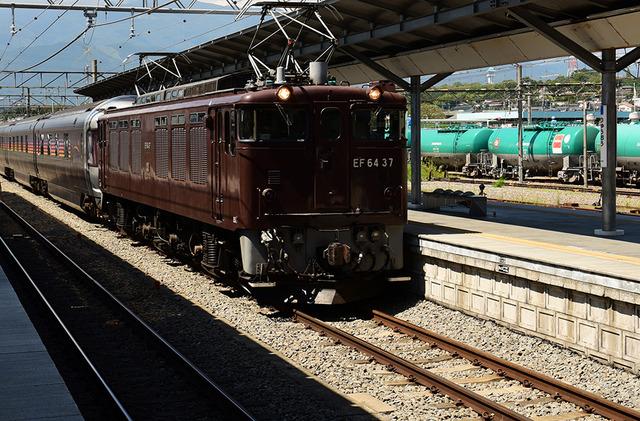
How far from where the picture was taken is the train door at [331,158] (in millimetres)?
14109

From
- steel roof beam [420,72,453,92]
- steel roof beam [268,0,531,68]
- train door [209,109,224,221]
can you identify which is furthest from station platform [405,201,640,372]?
steel roof beam [420,72,453,92]

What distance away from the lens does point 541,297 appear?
12125 millimetres

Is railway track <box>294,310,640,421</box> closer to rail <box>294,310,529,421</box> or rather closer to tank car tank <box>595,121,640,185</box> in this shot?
rail <box>294,310,529,421</box>

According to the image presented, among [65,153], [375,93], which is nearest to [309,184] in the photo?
[375,93]

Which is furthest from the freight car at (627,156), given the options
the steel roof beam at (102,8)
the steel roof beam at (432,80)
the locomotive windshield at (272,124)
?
the locomotive windshield at (272,124)

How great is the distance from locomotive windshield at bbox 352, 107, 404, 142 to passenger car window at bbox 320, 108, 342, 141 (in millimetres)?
247

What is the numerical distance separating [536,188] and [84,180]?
63.2ft

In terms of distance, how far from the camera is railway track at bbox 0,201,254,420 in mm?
9562

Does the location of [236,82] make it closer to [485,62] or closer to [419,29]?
[419,29]

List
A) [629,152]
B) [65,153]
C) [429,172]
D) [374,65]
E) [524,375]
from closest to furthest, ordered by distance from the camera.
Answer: [524,375] < [374,65] < [65,153] < [629,152] < [429,172]

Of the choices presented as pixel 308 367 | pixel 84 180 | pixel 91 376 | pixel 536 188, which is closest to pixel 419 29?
pixel 308 367

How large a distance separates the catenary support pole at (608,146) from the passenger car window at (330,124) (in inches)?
201

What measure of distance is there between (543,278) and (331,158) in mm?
3852

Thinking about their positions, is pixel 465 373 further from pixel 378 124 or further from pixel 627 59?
pixel 627 59
